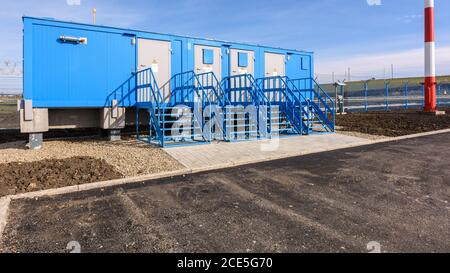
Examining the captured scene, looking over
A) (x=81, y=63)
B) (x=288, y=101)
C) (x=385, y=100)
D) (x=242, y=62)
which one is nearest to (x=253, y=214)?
(x=81, y=63)

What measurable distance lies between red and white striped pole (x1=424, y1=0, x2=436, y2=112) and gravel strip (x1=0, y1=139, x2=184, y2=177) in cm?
1761

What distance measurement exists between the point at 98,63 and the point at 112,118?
1.68m

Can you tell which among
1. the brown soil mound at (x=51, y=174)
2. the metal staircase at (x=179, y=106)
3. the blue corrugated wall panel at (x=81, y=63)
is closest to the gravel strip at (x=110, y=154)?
the brown soil mound at (x=51, y=174)

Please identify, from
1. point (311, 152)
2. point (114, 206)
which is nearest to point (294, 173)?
point (311, 152)

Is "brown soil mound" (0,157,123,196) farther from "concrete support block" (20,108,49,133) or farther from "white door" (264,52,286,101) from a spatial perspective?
"white door" (264,52,286,101)

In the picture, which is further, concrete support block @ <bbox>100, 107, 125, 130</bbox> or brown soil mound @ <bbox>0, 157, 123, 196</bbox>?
concrete support block @ <bbox>100, 107, 125, 130</bbox>

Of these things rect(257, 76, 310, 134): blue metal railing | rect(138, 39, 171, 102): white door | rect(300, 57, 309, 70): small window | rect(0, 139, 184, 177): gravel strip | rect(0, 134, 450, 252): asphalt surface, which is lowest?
rect(0, 134, 450, 252): asphalt surface

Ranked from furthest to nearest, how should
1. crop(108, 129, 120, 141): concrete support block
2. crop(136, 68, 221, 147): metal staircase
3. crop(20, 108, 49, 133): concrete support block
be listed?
crop(108, 129, 120, 141): concrete support block < crop(136, 68, 221, 147): metal staircase < crop(20, 108, 49, 133): concrete support block

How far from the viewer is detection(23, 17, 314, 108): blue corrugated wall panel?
8.96 m

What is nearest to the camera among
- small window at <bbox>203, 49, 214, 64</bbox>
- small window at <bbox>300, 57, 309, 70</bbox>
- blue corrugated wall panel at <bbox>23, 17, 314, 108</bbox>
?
blue corrugated wall panel at <bbox>23, 17, 314, 108</bbox>

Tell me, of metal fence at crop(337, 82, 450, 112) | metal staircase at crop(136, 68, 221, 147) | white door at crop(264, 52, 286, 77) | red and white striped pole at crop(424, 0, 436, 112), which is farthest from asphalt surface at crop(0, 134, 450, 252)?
metal fence at crop(337, 82, 450, 112)

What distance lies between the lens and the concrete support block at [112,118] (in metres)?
10.1

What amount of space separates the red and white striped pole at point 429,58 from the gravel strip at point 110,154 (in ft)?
57.8

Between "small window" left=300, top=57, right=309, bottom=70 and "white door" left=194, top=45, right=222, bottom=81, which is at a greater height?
"small window" left=300, top=57, right=309, bottom=70
